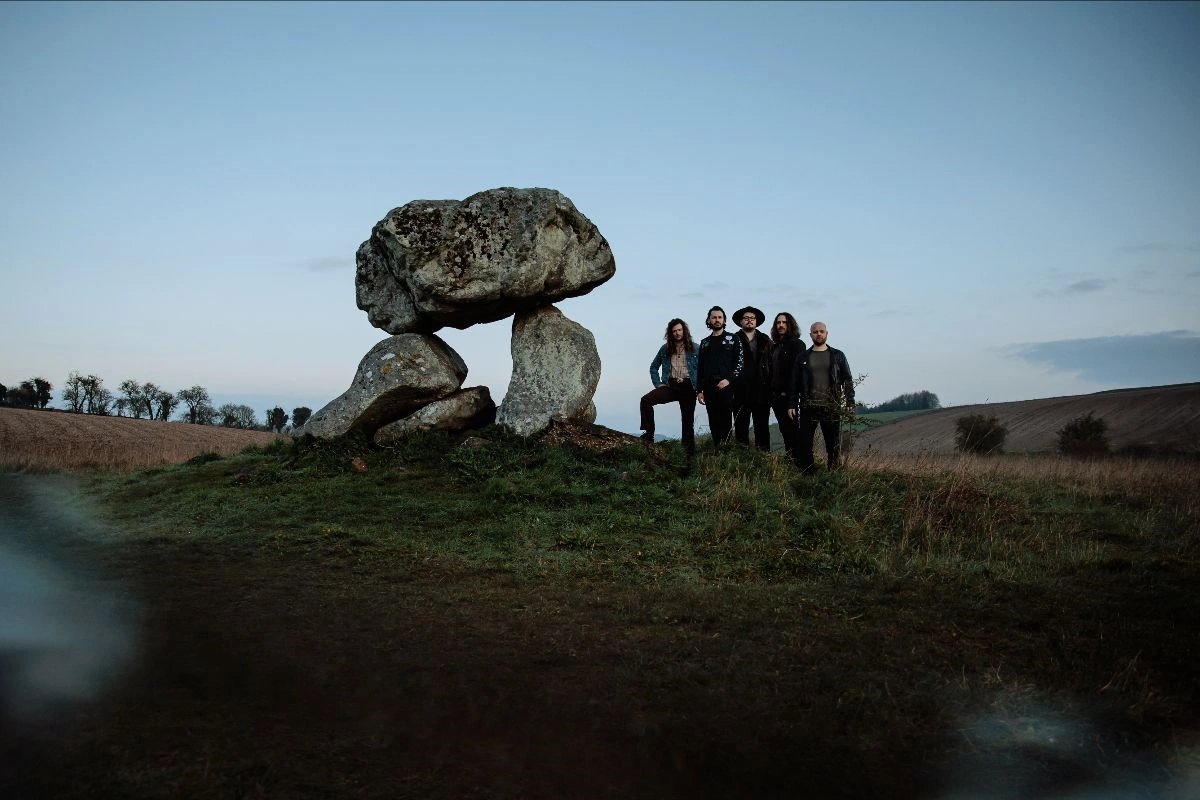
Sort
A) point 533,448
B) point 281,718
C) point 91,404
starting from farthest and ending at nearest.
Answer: point 91,404 → point 533,448 → point 281,718

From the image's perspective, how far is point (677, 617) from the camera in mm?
6746

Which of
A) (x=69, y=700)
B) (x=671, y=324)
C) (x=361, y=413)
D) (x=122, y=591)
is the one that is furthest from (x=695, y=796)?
(x=361, y=413)

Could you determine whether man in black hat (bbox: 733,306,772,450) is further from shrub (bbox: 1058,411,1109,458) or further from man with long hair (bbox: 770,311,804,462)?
shrub (bbox: 1058,411,1109,458)

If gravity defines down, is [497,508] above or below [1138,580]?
above

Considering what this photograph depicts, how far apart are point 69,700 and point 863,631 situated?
5.44m

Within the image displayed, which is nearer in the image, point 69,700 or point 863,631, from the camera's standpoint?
point 69,700

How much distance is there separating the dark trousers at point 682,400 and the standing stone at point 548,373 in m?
1.26

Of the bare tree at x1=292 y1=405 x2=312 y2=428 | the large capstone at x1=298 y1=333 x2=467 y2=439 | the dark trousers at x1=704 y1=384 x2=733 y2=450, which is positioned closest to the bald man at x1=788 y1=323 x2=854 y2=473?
the dark trousers at x1=704 y1=384 x2=733 y2=450

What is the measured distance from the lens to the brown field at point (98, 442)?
792 inches

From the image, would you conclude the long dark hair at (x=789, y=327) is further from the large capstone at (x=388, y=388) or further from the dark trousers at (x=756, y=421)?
the large capstone at (x=388, y=388)

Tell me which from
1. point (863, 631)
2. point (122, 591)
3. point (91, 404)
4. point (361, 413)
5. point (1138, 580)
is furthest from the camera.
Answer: point (91, 404)

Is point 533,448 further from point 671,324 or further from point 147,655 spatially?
point 147,655

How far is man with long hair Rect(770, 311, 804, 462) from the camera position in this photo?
1338 centimetres

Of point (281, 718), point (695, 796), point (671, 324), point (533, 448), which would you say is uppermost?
point (671, 324)
